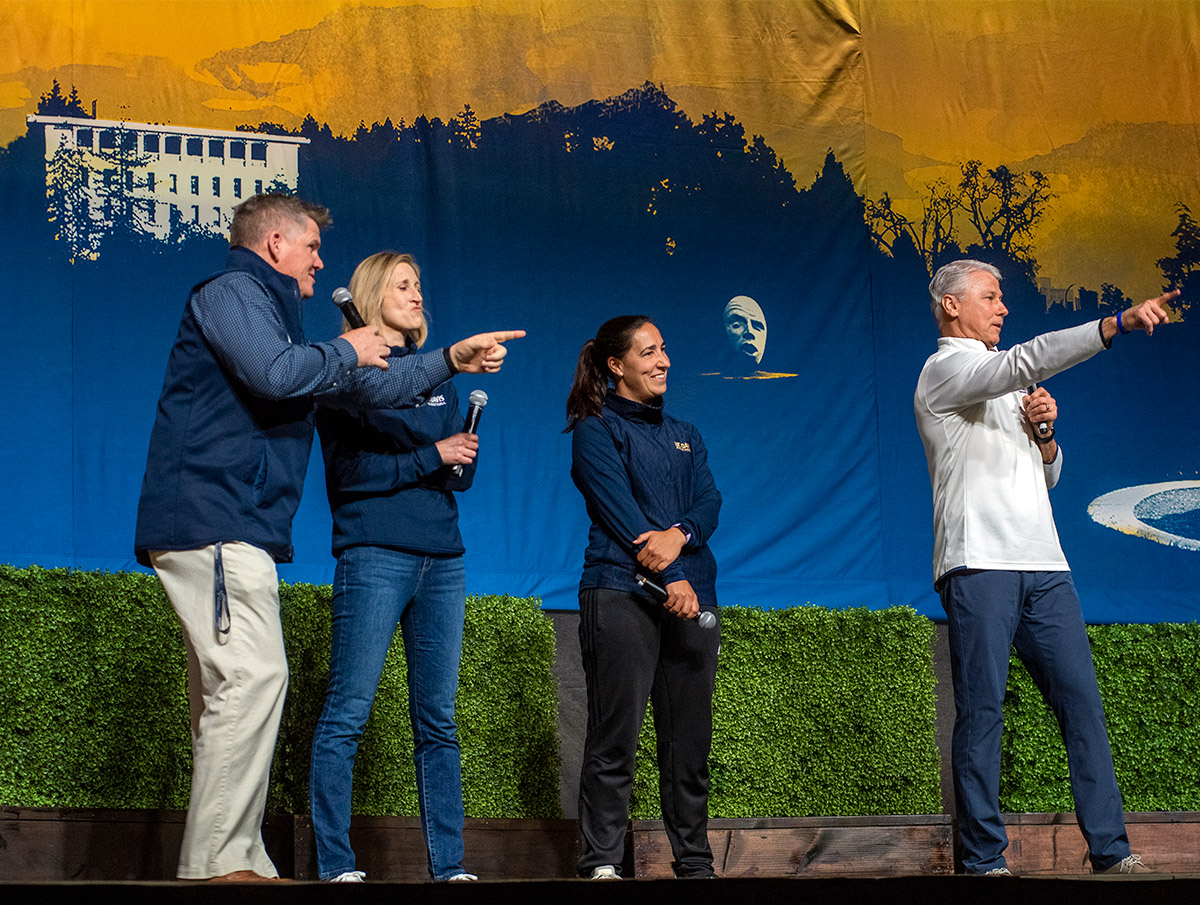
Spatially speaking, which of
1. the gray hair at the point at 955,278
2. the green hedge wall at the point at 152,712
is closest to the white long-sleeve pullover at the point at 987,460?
the gray hair at the point at 955,278

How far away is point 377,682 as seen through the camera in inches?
102

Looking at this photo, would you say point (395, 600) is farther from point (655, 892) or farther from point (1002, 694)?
point (1002, 694)

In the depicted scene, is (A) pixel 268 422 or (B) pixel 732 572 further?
(B) pixel 732 572

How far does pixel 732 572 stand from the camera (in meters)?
4.89

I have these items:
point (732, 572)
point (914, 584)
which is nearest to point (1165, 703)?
point (914, 584)

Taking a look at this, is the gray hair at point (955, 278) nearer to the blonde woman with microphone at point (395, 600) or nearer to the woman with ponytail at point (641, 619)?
the woman with ponytail at point (641, 619)

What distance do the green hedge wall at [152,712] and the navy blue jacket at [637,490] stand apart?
94cm

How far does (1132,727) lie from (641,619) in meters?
2.11

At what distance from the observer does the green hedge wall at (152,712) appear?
3.32 meters

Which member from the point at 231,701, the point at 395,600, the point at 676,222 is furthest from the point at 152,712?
the point at 676,222

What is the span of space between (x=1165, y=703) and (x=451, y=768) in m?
2.68

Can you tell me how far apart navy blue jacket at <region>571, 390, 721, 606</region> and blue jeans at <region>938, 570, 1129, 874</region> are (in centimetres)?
61

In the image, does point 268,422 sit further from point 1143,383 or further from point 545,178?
point 1143,383

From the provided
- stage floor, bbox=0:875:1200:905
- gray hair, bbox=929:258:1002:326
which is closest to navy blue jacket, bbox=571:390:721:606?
gray hair, bbox=929:258:1002:326
